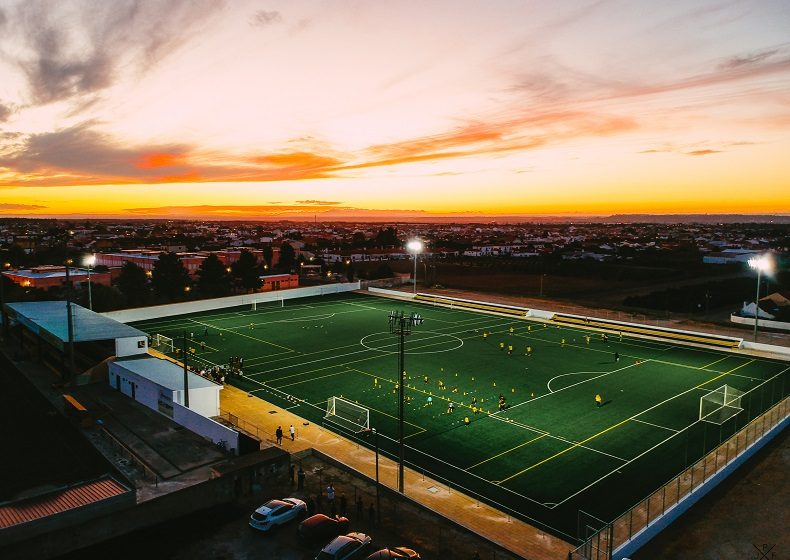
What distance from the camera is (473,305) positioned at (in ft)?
235

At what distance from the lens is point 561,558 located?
19.4m

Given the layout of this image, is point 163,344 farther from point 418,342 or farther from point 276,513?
point 276,513

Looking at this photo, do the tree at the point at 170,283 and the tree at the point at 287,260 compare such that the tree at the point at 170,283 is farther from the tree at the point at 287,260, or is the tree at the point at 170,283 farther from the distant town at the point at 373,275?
the tree at the point at 287,260

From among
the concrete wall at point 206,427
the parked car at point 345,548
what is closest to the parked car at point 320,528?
the parked car at point 345,548

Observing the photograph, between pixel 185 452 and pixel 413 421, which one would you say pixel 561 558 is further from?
pixel 185 452

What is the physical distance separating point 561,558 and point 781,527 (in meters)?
8.54

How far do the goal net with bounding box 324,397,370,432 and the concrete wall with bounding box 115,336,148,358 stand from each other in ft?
41.6

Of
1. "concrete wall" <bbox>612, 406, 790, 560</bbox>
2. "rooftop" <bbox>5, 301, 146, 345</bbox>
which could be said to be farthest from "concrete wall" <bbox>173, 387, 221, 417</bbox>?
"concrete wall" <bbox>612, 406, 790, 560</bbox>

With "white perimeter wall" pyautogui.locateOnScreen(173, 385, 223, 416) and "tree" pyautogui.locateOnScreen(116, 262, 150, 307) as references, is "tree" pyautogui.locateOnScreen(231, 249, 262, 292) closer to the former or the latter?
"tree" pyautogui.locateOnScreen(116, 262, 150, 307)

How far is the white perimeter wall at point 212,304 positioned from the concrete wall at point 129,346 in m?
22.9

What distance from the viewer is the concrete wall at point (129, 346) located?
35.7m

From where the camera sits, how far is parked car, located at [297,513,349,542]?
1861 cm

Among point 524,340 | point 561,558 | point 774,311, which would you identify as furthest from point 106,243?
point 561,558

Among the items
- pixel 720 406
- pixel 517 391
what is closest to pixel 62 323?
pixel 517 391
